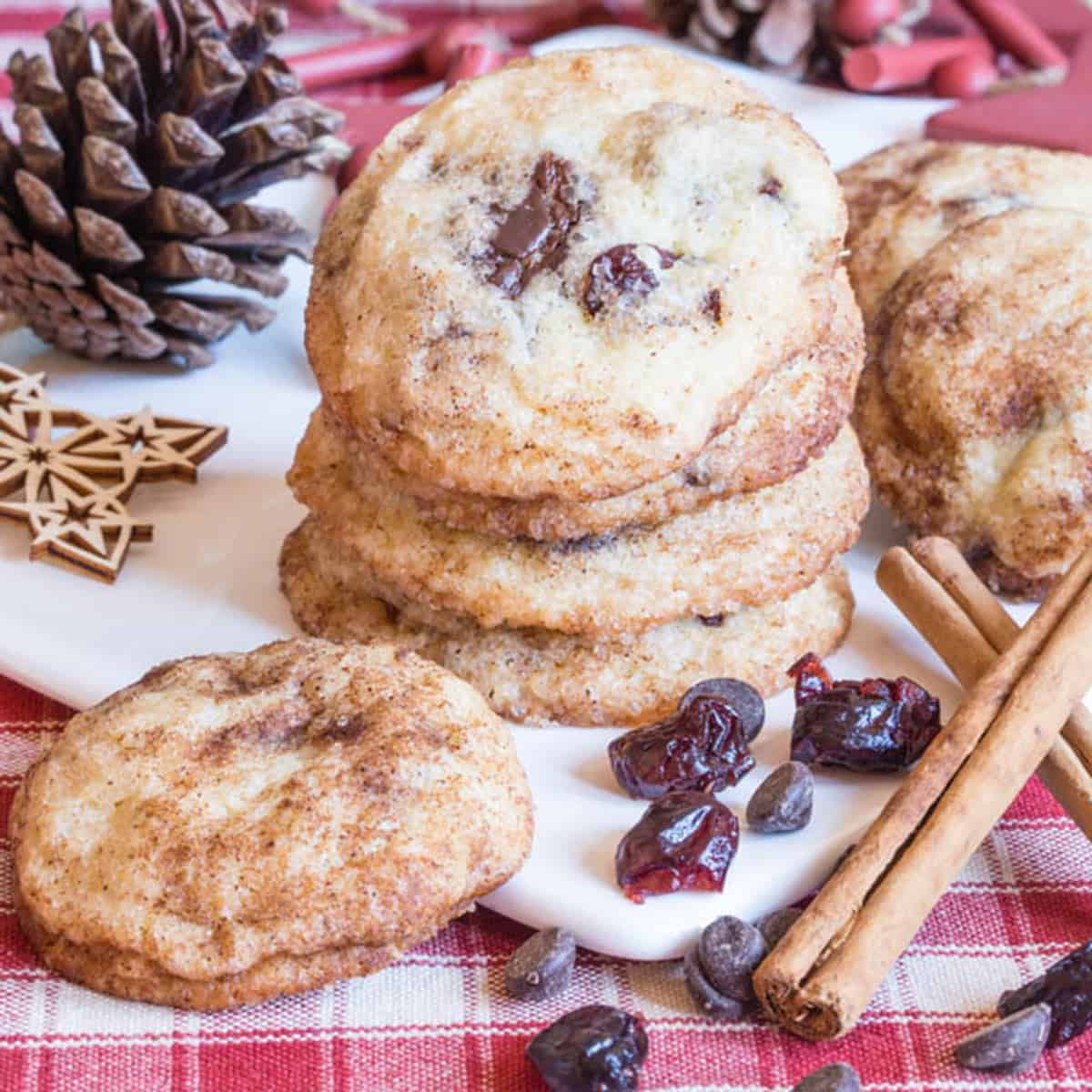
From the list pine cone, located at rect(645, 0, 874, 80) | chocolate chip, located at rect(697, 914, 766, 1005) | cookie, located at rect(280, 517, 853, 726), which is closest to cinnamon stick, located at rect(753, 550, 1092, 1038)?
chocolate chip, located at rect(697, 914, 766, 1005)

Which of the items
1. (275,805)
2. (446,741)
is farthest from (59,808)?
(446,741)

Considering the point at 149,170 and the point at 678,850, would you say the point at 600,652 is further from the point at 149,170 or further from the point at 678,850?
the point at 149,170

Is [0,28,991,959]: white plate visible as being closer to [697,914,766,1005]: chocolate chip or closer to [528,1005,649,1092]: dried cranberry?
[697,914,766,1005]: chocolate chip

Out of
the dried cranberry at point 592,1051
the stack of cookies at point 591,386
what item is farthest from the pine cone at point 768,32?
the dried cranberry at point 592,1051

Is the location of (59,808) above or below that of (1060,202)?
below

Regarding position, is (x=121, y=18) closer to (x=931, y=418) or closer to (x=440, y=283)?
(x=440, y=283)

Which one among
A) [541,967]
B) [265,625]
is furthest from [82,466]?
[541,967]

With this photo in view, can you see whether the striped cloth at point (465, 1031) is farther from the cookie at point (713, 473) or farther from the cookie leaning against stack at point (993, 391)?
the cookie leaning against stack at point (993, 391)
